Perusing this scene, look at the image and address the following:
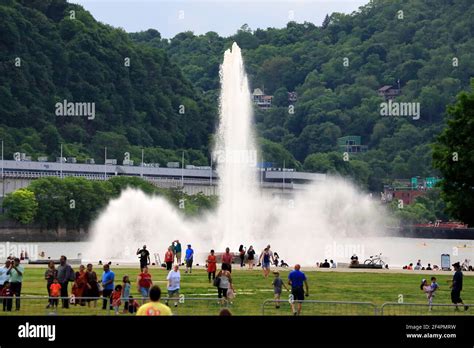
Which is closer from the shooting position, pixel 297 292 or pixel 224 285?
pixel 297 292

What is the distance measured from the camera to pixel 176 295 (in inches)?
1837

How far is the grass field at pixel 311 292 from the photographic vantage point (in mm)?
40062

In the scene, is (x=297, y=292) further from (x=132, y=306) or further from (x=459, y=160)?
(x=459, y=160)

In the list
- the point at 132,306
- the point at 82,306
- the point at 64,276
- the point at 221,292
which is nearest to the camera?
the point at 132,306

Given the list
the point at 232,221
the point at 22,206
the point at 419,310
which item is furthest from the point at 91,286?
the point at 22,206

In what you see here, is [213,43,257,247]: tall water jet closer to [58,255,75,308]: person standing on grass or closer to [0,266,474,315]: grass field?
[0,266,474,315]: grass field

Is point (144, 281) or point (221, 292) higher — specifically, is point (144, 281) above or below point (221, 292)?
above

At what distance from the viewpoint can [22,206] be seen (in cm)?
17100

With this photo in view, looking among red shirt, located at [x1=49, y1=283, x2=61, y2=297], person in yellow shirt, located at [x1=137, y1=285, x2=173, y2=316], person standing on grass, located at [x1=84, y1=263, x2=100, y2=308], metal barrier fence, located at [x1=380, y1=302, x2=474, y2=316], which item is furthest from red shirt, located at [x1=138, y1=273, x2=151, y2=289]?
person in yellow shirt, located at [x1=137, y1=285, x2=173, y2=316]

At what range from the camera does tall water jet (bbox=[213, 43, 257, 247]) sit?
99.9m

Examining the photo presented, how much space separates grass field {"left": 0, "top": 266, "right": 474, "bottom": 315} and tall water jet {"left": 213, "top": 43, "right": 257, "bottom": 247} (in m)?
26.2

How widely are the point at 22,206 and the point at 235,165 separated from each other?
222 feet
